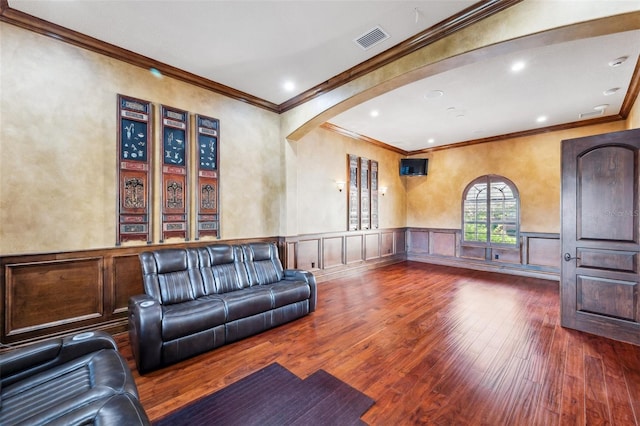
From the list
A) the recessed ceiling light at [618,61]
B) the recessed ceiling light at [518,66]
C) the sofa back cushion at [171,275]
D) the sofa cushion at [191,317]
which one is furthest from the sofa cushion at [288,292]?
the recessed ceiling light at [618,61]

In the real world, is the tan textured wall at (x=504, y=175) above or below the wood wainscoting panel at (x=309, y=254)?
above

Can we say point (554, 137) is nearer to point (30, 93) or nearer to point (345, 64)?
point (345, 64)

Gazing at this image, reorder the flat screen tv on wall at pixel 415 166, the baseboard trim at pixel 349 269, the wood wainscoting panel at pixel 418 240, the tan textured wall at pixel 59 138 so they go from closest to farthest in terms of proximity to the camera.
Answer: the tan textured wall at pixel 59 138 → the baseboard trim at pixel 349 269 → the flat screen tv on wall at pixel 415 166 → the wood wainscoting panel at pixel 418 240

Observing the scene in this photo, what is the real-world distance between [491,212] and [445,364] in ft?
17.4

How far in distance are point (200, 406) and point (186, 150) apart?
10.1ft

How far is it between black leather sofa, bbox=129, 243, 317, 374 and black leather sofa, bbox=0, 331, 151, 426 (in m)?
0.64

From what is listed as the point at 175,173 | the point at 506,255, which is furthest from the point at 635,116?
the point at 175,173

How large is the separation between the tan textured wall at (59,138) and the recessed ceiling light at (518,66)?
Result: 4.42 metres

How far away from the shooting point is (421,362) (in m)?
2.57

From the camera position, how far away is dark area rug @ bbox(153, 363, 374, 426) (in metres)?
1.85

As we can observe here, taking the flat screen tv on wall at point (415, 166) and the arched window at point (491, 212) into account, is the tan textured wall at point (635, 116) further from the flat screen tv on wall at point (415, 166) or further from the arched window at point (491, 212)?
the flat screen tv on wall at point (415, 166)

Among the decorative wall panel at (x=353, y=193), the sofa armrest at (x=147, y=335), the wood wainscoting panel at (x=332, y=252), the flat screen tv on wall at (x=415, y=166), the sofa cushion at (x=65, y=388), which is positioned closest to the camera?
the sofa cushion at (x=65, y=388)

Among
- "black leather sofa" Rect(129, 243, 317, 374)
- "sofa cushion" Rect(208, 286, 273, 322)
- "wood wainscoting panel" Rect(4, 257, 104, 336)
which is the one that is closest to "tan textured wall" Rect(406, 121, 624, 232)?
"black leather sofa" Rect(129, 243, 317, 374)

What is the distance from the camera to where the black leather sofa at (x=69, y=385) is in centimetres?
115
